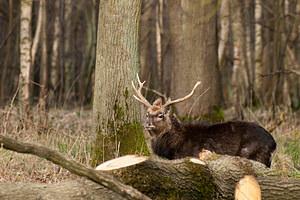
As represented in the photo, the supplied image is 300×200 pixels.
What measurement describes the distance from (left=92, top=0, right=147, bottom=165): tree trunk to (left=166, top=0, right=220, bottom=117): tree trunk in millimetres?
2835

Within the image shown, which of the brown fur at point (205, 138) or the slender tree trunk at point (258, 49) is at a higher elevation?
the slender tree trunk at point (258, 49)

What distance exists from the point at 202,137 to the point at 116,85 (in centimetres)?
174

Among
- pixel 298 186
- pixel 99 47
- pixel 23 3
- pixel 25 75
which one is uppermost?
pixel 23 3

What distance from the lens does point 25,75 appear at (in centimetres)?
815

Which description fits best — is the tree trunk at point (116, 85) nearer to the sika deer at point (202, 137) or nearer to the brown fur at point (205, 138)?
the sika deer at point (202, 137)

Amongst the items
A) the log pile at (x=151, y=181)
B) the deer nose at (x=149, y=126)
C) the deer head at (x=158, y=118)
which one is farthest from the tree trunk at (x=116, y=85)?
the log pile at (x=151, y=181)

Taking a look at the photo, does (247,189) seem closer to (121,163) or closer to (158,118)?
(121,163)

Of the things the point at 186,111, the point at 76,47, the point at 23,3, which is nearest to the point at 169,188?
the point at 186,111

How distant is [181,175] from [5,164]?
294cm

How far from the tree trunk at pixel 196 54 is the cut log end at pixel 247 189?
14.5 feet

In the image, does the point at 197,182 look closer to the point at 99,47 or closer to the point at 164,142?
the point at 164,142

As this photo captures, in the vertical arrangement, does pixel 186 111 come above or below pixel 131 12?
below

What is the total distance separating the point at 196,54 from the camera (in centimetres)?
841

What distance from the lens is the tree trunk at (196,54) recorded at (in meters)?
8.33
